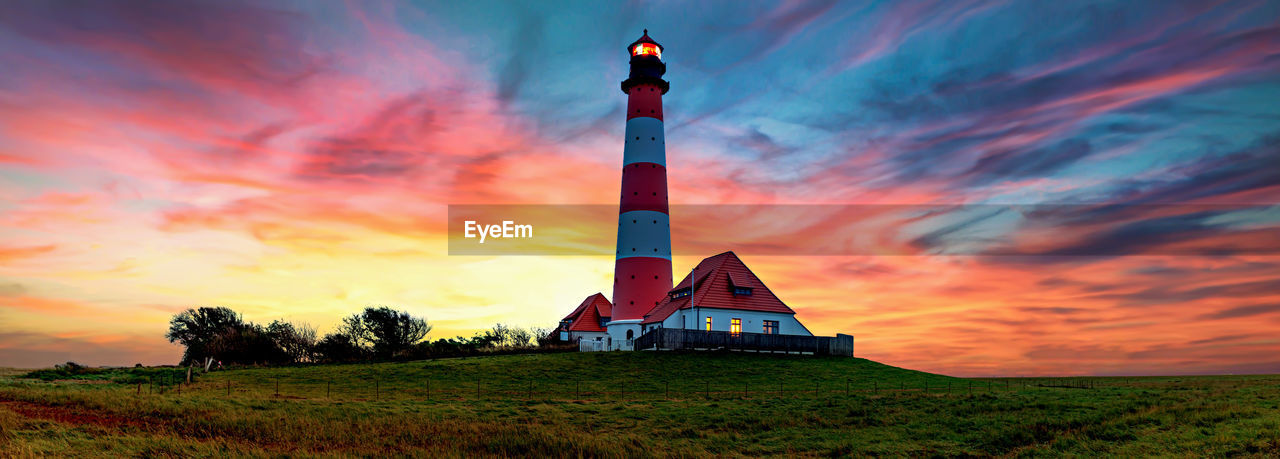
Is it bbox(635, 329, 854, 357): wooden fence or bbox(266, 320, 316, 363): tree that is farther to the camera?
bbox(266, 320, 316, 363): tree

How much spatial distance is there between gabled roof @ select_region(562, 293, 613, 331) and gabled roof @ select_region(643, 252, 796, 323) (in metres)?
13.6

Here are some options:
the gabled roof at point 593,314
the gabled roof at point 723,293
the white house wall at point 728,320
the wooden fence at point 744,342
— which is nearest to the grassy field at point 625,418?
the wooden fence at point 744,342

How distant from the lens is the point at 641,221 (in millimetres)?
57125

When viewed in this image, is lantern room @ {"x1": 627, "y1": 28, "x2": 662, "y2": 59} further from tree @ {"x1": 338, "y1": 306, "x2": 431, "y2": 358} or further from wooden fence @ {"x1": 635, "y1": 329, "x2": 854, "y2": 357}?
tree @ {"x1": 338, "y1": 306, "x2": 431, "y2": 358}

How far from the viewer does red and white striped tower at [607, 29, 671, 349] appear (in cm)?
5747

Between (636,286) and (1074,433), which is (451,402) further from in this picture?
(636,286)

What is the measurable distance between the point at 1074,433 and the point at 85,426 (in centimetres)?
2998

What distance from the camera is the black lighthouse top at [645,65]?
60656 millimetres

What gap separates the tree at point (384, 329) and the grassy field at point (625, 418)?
1303 inches

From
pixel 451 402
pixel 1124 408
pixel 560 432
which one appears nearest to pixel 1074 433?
pixel 1124 408

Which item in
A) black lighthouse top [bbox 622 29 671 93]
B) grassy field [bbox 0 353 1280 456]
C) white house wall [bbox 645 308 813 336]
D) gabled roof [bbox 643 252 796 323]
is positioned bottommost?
grassy field [bbox 0 353 1280 456]

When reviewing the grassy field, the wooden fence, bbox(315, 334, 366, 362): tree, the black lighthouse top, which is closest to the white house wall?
the wooden fence

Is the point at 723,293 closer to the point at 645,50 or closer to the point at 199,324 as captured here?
the point at 645,50

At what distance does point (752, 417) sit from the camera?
26.9 m
